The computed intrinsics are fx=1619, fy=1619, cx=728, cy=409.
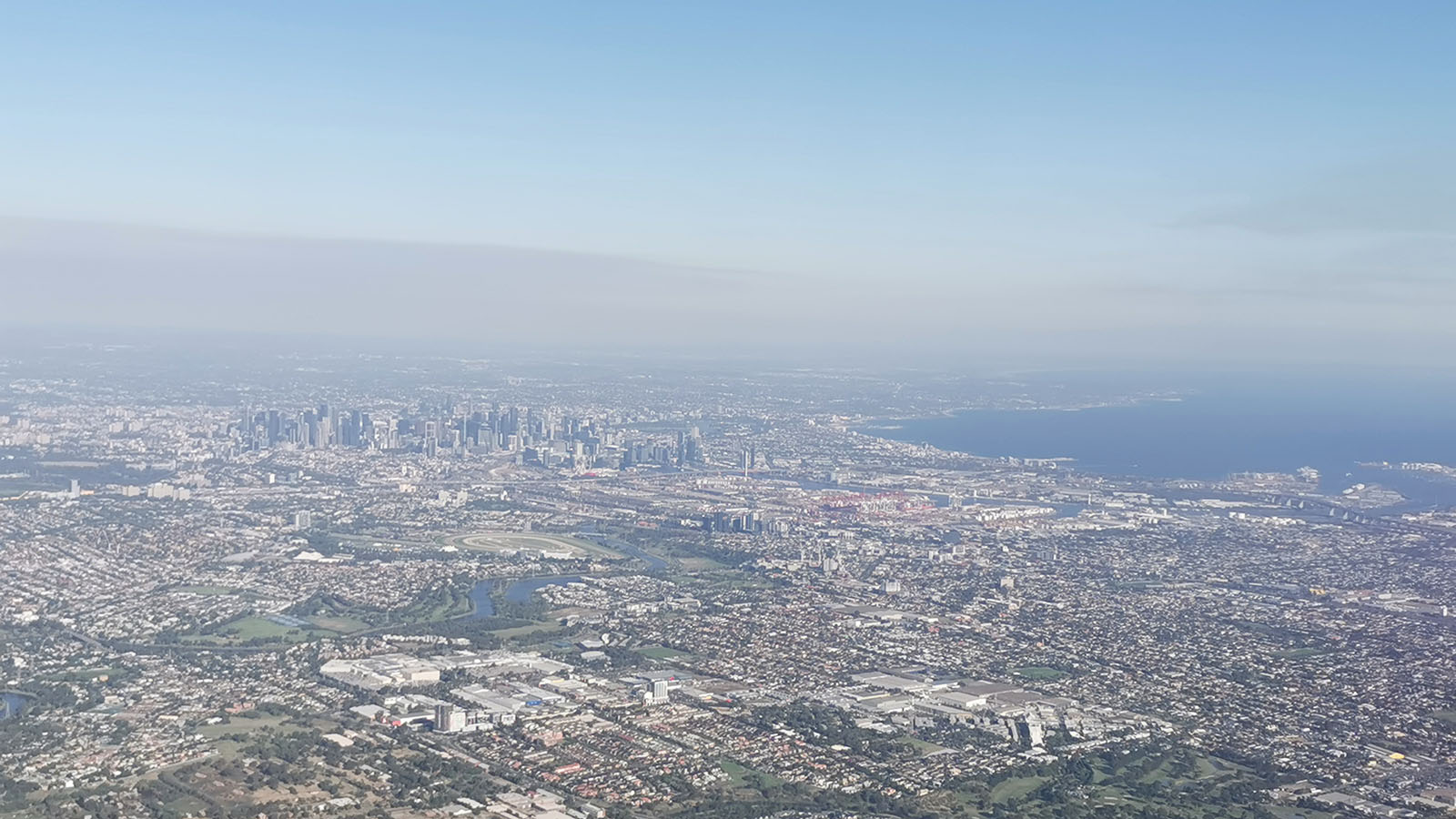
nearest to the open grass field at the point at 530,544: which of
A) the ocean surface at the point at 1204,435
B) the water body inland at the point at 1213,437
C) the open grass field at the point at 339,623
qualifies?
the open grass field at the point at 339,623

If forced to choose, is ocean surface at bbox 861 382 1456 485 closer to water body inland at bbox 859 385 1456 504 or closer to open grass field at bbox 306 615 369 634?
water body inland at bbox 859 385 1456 504

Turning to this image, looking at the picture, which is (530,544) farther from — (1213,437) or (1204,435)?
(1204,435)

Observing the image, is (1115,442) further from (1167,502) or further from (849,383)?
(849,383)

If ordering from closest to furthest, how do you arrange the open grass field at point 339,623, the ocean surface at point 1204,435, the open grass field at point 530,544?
the open grass field at point 339,623
the open grass field at point 530,544
the ocean surface at point 1204,435

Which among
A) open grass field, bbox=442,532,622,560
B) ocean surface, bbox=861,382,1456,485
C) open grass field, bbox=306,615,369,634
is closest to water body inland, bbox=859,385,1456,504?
ocean surface, bbox=861,382,1456,485

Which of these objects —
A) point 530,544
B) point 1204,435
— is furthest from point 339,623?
point 1204,435

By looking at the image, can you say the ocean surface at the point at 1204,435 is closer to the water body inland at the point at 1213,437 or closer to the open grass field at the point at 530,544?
the water body inland at the point at 1213,437

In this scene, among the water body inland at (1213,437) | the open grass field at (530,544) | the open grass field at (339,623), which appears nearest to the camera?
the open grass field at (339,623)
